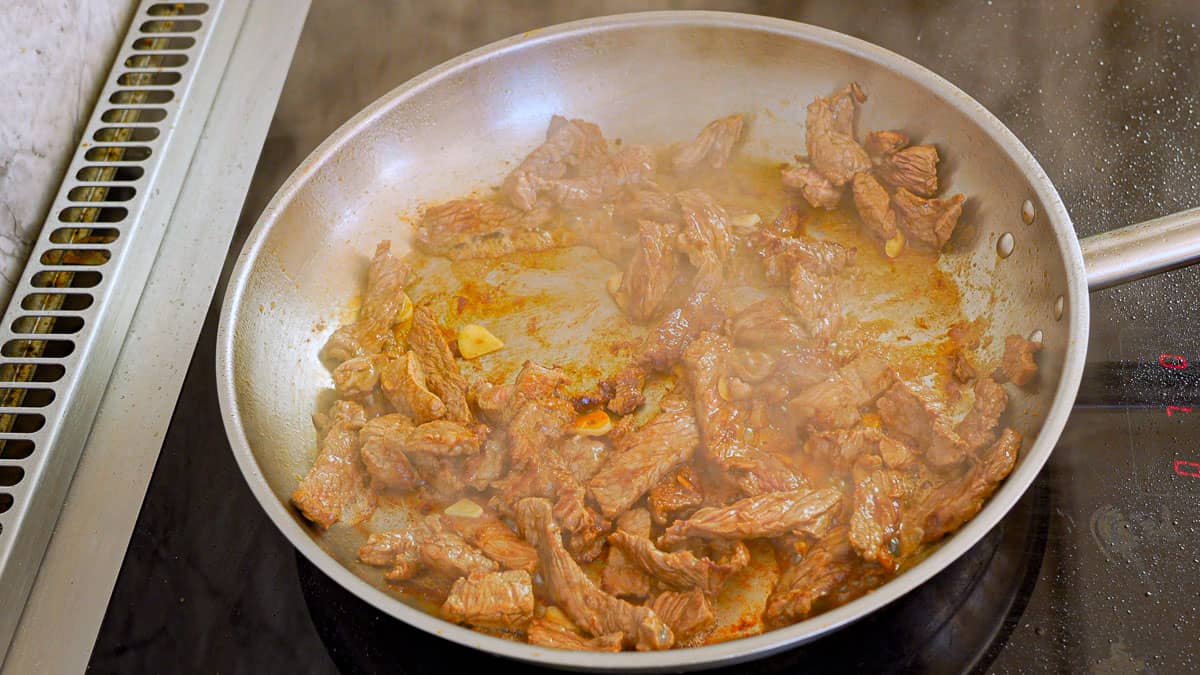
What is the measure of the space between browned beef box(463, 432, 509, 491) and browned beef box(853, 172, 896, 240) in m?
1.23

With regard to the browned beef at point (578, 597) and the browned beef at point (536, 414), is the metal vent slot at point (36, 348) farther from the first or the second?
the browned beef at point (578, 597)

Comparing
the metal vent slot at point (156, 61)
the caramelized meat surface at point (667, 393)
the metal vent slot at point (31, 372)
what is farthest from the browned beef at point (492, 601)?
the metal vent slot at point (156, 61)

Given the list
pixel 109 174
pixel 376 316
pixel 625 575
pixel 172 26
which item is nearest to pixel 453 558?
pixel 625 575

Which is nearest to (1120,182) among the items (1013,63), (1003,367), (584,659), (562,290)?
(1013,63)

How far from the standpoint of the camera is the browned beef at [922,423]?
6.86 ft

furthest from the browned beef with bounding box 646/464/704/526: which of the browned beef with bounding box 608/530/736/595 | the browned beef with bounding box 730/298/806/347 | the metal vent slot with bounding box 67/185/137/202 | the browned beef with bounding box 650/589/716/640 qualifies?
the metal vent slot with bounding box 67/185/137/202

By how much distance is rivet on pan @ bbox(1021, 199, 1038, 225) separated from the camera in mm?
Result: 2294

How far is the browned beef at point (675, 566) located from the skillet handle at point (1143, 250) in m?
1.09

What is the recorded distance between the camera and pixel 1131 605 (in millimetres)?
1880

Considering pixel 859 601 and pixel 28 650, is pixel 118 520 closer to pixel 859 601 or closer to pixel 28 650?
pixel 28 650

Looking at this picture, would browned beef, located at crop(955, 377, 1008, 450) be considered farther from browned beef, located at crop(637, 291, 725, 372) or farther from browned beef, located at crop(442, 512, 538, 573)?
browned beef, located at crop(442, 512, 538, 573)

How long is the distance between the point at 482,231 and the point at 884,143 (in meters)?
1.23

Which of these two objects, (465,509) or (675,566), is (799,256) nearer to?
(675,566)

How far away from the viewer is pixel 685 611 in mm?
1914
